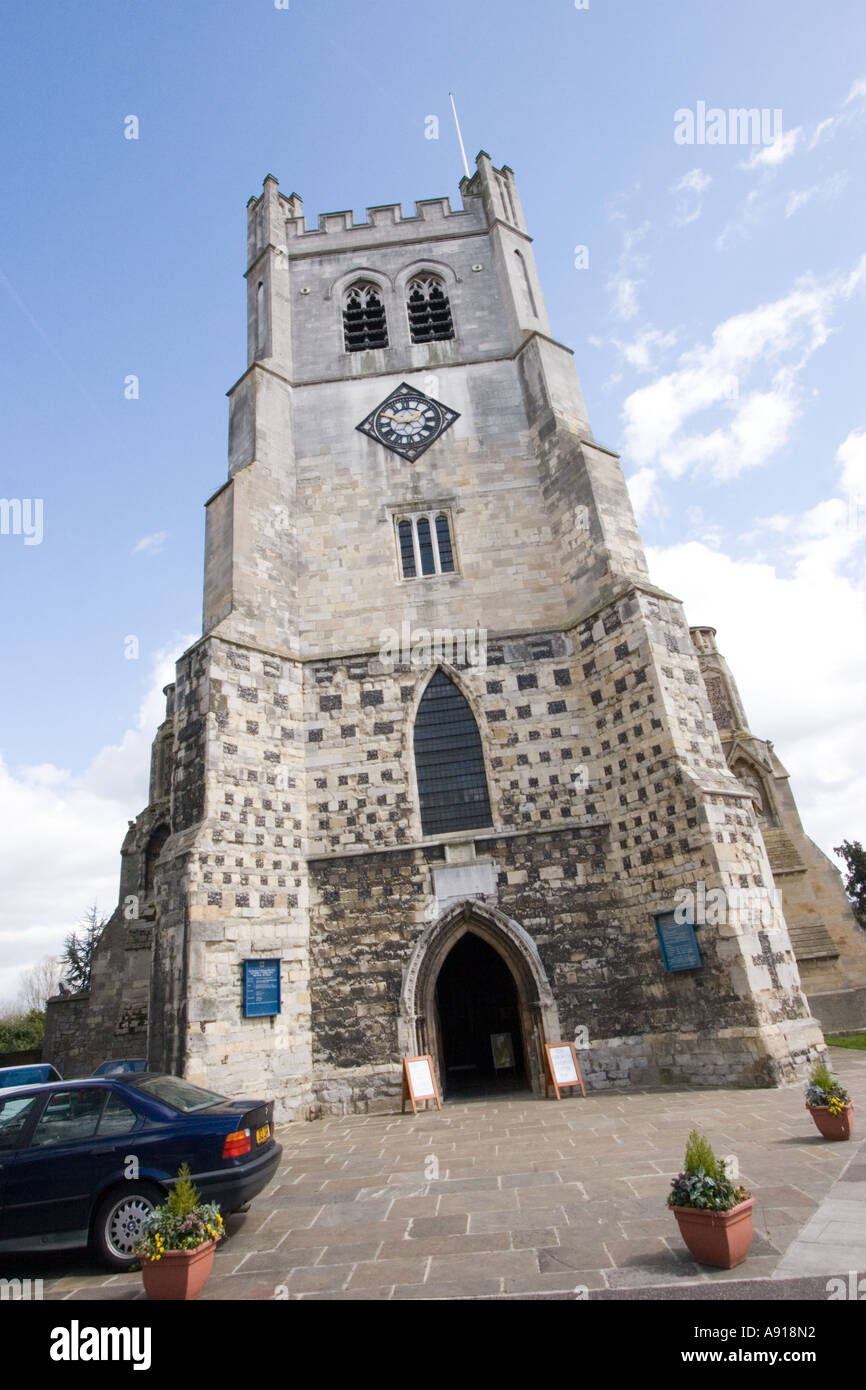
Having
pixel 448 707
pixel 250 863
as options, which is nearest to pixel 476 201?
pixel 448 707

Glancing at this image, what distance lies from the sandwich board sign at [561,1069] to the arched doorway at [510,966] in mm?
462

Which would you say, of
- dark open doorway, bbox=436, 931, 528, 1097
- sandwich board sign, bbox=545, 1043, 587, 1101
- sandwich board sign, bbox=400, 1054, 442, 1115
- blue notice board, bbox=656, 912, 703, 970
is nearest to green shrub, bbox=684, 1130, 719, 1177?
blue notice board, bbox=656, 912, 703, 970

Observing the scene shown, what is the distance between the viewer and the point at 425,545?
1672 cm

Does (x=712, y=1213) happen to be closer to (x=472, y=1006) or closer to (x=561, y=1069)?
(x=561, y=1069)

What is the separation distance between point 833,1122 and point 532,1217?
3370mm

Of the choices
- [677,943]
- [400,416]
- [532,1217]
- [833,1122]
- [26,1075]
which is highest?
[400,416]

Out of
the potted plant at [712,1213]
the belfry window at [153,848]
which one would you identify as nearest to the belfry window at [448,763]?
the potted plant at [712,1213]

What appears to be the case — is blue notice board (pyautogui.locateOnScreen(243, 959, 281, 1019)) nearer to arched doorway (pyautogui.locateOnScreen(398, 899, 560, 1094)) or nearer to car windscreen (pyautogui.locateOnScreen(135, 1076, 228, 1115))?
arched doorway (pyautogui.locateOnScreen(398, 899, 560, 1094))

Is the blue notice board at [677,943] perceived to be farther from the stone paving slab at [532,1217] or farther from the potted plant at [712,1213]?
the potted plant at [712,1213]

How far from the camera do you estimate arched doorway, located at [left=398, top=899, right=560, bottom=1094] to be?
41.0ft

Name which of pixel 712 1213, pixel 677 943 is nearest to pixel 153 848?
pixel 677 943

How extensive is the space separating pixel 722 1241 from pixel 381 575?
1371 cm

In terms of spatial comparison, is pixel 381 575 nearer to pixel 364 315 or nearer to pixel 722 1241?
pixel 364 315

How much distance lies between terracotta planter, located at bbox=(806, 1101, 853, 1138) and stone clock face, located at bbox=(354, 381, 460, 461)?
14865 mm
